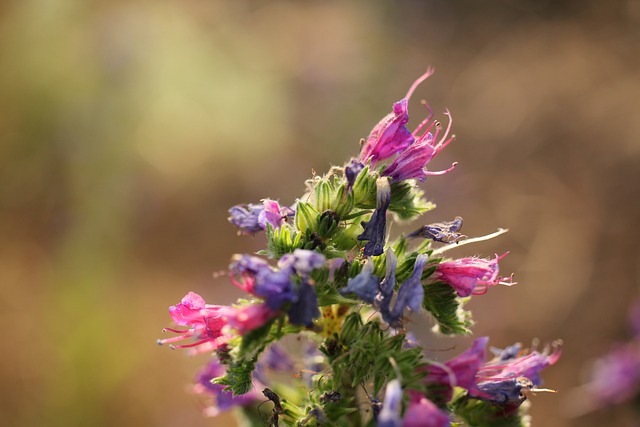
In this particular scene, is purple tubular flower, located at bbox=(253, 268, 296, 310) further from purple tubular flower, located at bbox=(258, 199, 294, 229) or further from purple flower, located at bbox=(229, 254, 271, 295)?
purple tubular flower, located at bbox=(258, 199, 294, 229)

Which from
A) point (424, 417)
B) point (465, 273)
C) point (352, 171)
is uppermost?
point (352, 171)

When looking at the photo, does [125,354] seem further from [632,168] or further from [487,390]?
[632,168]

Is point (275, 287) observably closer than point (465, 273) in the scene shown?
Yes

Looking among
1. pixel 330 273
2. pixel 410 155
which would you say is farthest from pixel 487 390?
pixel 410 155

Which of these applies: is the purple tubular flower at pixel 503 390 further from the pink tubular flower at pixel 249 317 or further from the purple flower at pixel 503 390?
the pink tubular flower at pixel 249 317

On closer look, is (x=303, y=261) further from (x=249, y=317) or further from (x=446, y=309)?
(x=446, y=309)

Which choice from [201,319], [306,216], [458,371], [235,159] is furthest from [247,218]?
[235,159]
